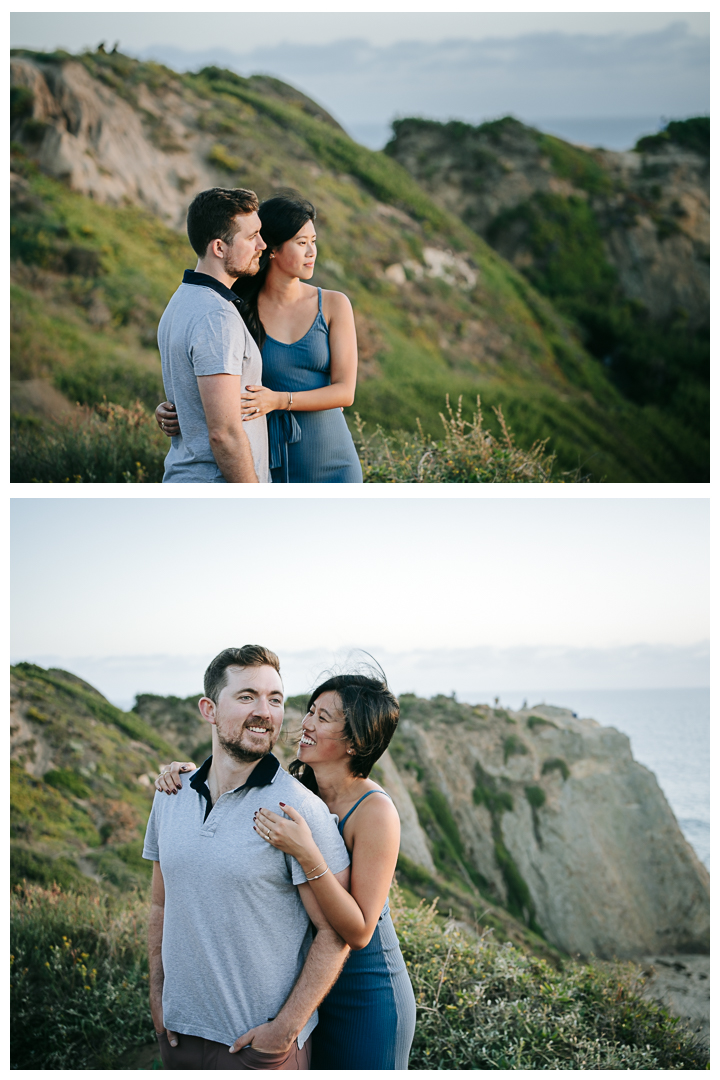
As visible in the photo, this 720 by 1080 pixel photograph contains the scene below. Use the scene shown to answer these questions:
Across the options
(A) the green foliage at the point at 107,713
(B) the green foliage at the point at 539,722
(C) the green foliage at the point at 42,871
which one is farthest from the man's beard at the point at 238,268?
(B) the green foliage at the point at 539,722

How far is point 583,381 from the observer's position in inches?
854

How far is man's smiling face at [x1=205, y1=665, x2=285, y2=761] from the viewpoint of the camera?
2.36m

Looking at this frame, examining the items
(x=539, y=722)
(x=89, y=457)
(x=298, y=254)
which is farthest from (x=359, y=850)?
(x=539, y=722)

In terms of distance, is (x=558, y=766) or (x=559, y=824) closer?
(x=559, y=824)

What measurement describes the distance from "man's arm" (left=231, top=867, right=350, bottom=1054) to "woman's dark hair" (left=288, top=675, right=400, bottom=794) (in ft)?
1.43

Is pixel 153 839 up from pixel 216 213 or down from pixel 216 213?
down

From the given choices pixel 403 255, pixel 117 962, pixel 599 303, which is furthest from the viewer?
pixel 599 303

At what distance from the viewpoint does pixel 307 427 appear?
10.1 ft

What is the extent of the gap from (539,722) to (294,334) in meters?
4.55

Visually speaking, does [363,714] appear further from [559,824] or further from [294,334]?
[559,824]

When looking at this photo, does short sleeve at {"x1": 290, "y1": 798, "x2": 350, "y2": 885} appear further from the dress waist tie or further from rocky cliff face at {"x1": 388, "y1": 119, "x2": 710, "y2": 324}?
rocky cliff face at {"x1": 388, "y1": 119, "x2": 710, "y2": 324}

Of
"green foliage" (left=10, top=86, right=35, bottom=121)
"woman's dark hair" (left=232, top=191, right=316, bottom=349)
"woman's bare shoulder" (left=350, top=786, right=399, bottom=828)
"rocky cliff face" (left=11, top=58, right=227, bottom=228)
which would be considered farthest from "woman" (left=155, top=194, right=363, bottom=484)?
"green foliage" (left=10, top=86, right=35, bottom=121)

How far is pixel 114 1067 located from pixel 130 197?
16810 mm

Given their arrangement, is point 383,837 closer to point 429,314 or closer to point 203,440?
point 203,440
